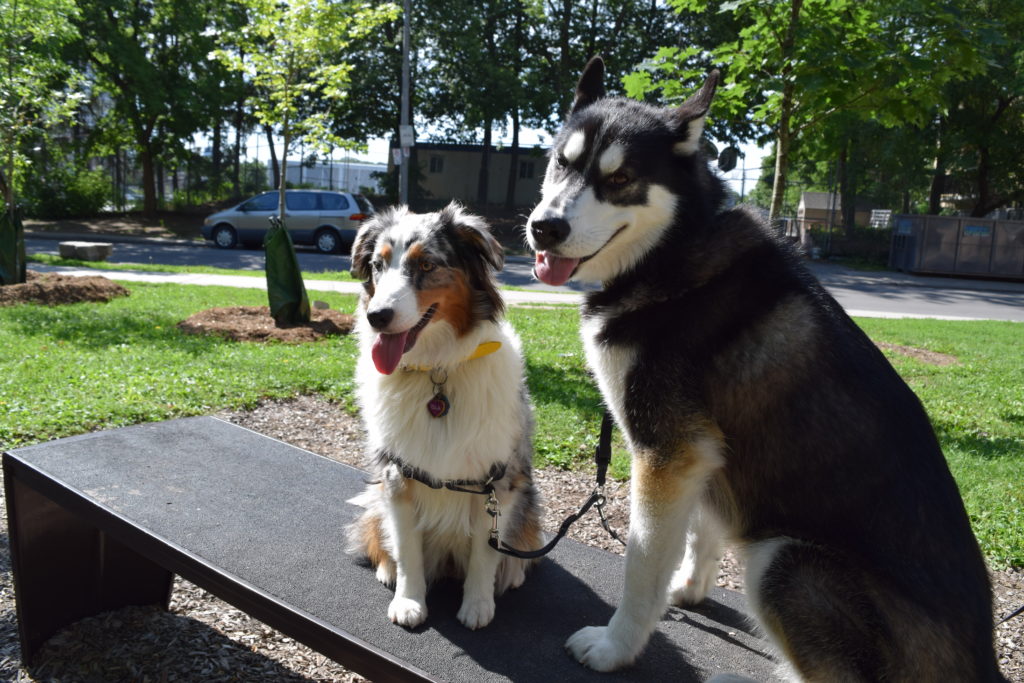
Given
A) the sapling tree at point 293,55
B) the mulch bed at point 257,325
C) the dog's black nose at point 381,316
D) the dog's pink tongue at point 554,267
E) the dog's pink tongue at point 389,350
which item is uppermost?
the sapling tree at point 293,55

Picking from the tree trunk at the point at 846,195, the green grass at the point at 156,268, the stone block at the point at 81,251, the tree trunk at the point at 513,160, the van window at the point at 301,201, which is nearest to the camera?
the green grass at the point at 156,268

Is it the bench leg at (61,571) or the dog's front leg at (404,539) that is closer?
the dog's front leg at (404,539)

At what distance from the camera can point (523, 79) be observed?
102ft

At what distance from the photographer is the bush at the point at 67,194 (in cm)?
3006

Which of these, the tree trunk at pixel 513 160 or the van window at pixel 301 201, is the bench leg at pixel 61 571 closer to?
the van window at pixel 301 201

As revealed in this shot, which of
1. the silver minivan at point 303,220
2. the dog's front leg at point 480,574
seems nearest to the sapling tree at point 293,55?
the dog's front leg at point 480,574

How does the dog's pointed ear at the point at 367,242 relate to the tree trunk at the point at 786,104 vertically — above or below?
below

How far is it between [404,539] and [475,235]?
4.20 ft

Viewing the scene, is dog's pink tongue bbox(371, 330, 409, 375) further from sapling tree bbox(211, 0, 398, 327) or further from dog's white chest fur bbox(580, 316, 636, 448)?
sapling tree bbox(211, 0, 398, 327)

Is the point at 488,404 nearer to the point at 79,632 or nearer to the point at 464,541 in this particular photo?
the point at 464,541

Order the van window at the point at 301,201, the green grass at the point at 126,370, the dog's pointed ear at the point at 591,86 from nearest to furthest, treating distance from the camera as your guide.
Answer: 1. the dog's pointed ear at the point at 591,86
2. the green grass at the point at 126,370
3. the van window at the point at 301,201

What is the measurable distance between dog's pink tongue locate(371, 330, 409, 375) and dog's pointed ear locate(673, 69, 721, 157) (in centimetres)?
126

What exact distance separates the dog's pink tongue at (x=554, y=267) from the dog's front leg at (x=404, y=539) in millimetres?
996

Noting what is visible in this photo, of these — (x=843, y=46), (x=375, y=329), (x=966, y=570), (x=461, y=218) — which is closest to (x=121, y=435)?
(x=375, y=329)
